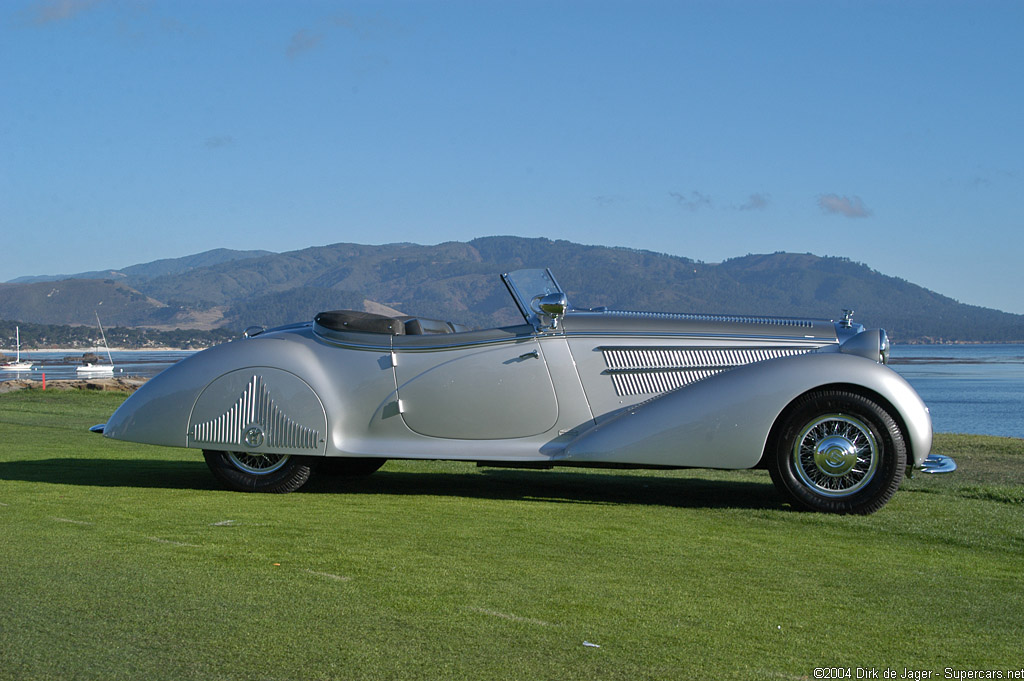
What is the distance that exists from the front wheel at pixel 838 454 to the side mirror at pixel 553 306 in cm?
186

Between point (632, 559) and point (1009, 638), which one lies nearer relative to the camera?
point (1009, 638)

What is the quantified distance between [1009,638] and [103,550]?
444cm

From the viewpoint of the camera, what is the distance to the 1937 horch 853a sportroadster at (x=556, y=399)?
6844 mm

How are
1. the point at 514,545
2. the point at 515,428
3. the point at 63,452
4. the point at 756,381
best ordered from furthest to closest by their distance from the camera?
the point at 63,452
the point at 515,428
the point at 756,381
the point at 514,545

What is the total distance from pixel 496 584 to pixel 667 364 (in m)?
3.30

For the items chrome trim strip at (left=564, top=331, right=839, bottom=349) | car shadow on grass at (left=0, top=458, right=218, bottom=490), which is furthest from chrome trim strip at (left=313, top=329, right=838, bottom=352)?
car shadow on grass at (left=0, top=458, right=218, bottom=490)

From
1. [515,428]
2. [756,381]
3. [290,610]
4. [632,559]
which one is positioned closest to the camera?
Answer: [290,610]

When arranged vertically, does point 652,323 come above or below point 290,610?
above

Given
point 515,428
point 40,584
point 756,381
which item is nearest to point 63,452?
point 515,428

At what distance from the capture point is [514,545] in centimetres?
560

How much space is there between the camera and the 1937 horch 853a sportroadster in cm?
684

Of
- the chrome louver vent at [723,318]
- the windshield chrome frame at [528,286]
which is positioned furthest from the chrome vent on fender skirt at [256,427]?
the chrome louver vent at [723,318]

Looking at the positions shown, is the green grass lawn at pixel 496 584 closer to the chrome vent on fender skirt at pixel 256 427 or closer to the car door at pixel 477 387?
the chrome vent on fender skirt at pixel 256 427

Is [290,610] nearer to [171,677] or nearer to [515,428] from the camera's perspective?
[171,677]
